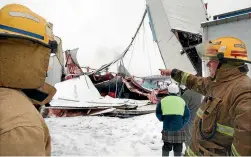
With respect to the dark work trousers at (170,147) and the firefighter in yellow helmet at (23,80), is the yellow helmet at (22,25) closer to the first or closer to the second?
the firefighter in yellow helmet at (23,80)

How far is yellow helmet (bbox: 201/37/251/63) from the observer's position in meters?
2.29

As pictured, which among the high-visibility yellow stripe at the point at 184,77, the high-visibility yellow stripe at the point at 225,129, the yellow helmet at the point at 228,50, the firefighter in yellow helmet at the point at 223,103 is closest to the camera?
the firefighter in yellow helmet at the point at 223,103

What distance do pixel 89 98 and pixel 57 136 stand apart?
6606 millimetres

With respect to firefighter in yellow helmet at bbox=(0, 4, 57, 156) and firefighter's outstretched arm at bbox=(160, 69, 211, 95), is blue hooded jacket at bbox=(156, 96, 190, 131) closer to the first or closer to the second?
firefighter's outstretched arm at bbox=(160, 69, 211, 95)

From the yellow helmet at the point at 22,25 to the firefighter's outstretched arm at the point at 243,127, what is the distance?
4.38ft

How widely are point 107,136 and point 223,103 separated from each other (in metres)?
5.17

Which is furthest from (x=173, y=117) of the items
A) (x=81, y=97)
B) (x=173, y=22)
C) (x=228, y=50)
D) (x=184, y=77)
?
(x=81, y=97)

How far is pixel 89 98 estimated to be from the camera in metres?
13.2

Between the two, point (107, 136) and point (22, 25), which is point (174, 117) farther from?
point (22, 25)

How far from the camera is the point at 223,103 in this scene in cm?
211

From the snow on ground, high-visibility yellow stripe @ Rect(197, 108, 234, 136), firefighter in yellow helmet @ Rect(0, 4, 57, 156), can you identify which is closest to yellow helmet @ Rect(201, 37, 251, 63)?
high-visibility yellow stripe @ Rect(197, 108, 234, 136)

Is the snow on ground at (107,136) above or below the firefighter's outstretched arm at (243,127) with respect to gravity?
below

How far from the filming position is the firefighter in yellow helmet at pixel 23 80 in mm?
883

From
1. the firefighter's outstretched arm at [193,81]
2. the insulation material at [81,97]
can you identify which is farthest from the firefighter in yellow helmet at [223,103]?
the insulation material at [81,97]
